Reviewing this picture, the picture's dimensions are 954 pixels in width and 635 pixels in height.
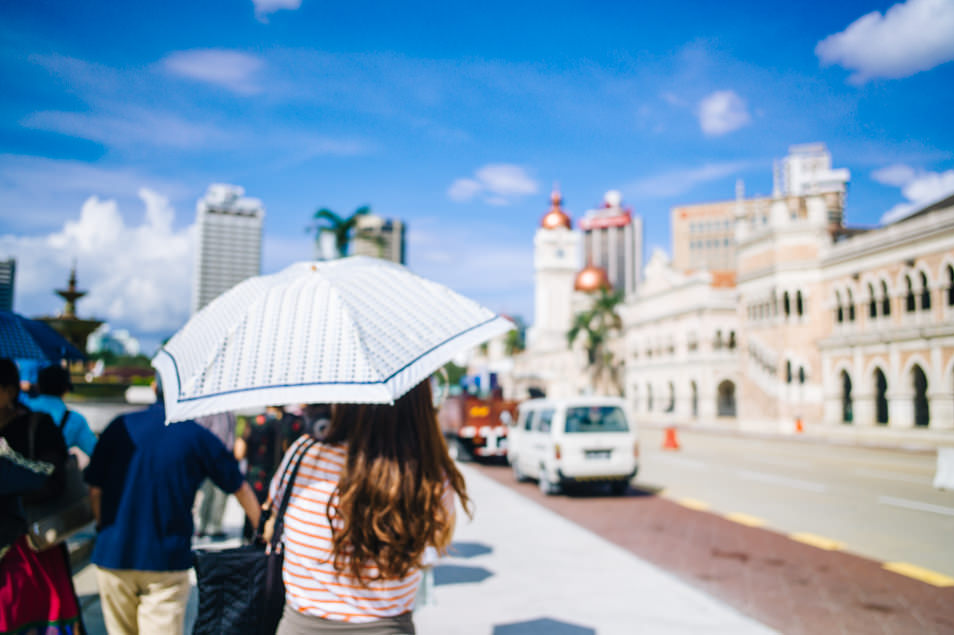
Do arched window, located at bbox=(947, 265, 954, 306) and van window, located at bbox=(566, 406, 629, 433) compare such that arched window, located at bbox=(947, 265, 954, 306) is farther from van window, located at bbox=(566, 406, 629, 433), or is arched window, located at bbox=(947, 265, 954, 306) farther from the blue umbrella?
the blue umbrella

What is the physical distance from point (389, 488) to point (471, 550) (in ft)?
21.0

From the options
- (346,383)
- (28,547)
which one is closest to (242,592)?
(346,383)

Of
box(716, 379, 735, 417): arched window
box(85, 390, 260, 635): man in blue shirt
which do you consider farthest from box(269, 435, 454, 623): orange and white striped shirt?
box(716, 379, 735, 417): arched window

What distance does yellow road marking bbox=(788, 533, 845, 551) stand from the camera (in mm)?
8697

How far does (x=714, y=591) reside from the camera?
22.4 feet

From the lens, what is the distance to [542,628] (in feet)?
18.0

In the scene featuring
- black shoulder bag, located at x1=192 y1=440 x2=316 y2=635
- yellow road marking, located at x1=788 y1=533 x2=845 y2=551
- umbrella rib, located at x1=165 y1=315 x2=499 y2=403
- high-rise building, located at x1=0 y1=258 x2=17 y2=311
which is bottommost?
yellow road marking, located at x1=788 y1=533 x2=845 y2=551

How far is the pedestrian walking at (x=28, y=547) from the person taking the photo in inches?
134

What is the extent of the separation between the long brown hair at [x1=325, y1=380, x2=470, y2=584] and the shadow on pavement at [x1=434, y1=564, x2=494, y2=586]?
15.9 feet

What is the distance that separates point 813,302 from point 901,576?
35.4m

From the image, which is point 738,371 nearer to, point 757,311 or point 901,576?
point 757,311

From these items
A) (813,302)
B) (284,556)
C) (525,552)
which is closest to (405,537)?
(284,556)

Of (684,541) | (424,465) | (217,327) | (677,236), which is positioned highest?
(677,236)

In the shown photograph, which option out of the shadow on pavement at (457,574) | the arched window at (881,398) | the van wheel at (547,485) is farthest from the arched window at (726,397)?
the shadow on pavement at (457,574)
